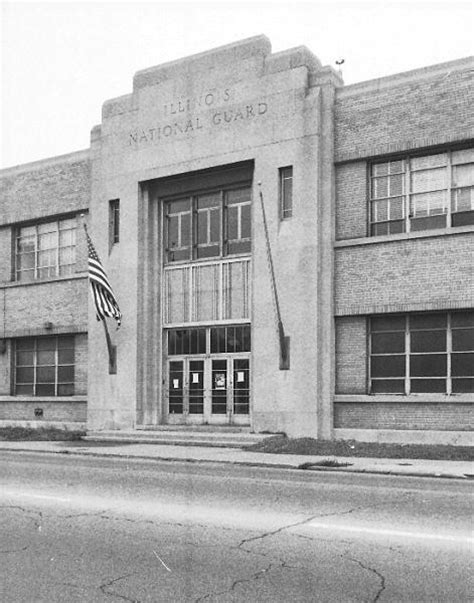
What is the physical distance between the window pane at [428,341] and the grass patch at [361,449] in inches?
105

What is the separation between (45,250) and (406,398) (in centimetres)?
1446

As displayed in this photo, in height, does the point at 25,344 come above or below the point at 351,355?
above

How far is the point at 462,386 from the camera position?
20.4 metres

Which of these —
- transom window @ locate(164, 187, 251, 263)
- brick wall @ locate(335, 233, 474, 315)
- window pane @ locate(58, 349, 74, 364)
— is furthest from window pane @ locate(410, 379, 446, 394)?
window pane @ locate(58, 349, 74, 364)

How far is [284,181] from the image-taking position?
23281 millimetres

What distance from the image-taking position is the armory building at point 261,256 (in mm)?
20875

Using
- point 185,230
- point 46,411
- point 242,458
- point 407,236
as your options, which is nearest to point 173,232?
point 185,230

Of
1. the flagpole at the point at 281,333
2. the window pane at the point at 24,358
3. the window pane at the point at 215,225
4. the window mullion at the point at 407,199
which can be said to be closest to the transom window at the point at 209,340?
the flagpole at the point at 281,333

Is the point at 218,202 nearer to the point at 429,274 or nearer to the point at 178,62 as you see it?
the point at 178,62

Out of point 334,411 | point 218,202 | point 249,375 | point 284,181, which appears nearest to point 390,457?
point 334,411

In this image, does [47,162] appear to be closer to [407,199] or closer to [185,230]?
[185,230]

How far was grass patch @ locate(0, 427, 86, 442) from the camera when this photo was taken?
A: 80.9 feet

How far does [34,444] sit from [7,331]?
7649mm

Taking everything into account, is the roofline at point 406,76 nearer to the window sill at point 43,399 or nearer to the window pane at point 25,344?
the window sill at point 43,399
